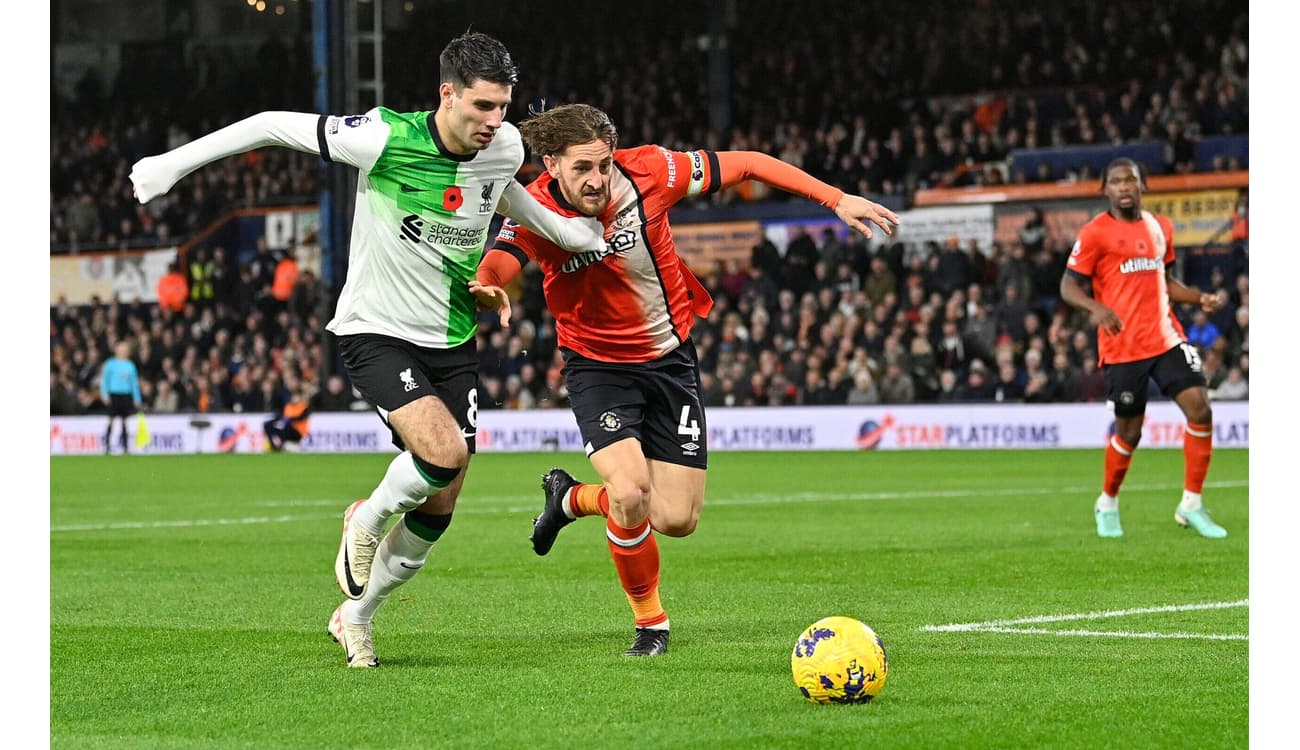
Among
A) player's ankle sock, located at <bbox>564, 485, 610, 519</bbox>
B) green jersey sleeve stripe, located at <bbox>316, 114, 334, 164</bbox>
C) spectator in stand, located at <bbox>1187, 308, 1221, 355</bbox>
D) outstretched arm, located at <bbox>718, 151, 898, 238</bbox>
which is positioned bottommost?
player's ankle sock, located at <bbox>564, 485, 610, 519</bbox>

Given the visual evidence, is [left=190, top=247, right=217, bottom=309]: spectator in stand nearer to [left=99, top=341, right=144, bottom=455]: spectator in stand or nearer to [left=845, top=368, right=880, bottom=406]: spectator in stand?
[left=99, top=341, right=144, bottom=455]: spectator in stand

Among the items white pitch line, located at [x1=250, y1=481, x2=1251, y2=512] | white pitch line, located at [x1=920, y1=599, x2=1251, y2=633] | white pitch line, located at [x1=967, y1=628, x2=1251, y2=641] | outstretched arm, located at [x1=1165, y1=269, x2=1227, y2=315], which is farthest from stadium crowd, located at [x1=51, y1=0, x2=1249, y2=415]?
white pitch line, located at [x1=967, y1=628, x2=1251, y2=641]

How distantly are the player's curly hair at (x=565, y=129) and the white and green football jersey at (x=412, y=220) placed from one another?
175 mm

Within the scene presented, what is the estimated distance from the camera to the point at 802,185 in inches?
287

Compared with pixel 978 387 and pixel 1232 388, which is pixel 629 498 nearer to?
pixel 1232 388

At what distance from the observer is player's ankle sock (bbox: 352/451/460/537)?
656 cm

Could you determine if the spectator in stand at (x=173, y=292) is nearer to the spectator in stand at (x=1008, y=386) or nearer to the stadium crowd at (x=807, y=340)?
the stadium crowd at (x=807, y=340)

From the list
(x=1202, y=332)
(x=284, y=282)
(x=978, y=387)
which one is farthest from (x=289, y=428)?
(x=1202, y=332)

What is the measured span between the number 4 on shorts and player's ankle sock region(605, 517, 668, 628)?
1.61 ft

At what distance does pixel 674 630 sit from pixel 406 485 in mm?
1598

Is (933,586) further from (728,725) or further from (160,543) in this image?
(160,543)

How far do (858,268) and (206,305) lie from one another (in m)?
13.5

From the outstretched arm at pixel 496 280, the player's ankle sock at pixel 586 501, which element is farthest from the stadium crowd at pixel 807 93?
the outstretched arm at pixel 496 280

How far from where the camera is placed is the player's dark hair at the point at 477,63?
21.5 feet
